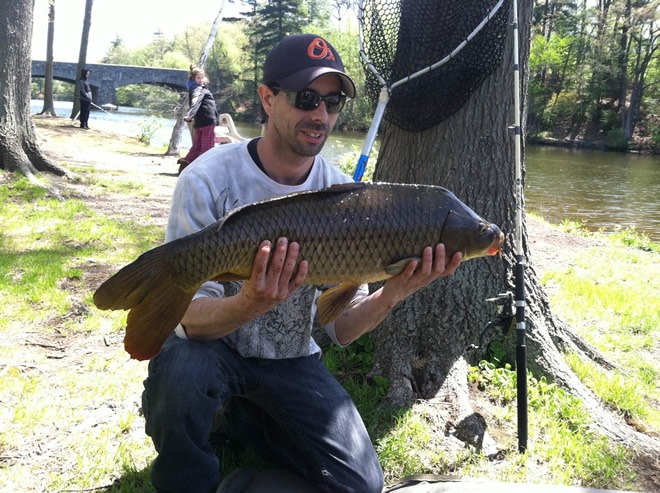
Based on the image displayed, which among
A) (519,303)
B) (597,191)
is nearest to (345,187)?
(519,303)

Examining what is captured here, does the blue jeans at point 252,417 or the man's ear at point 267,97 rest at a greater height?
the man's ear at point 267,97

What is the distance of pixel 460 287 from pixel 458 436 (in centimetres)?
95

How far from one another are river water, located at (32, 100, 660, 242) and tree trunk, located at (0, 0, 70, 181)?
5423mm

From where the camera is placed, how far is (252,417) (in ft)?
8.49

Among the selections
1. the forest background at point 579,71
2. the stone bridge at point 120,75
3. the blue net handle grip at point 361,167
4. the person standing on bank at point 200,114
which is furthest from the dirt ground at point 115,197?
the stone bridge at point 120,75

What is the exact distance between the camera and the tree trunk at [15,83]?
7.88 meters

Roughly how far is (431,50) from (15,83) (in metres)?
7.09

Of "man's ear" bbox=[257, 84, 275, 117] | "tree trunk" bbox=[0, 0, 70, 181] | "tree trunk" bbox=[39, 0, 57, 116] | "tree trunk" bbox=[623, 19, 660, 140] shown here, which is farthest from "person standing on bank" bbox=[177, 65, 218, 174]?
"tree trunk" bbox=[623, 19, 660, 140]

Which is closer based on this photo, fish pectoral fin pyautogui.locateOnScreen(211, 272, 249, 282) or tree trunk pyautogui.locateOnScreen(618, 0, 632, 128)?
fish pectoral fin pyautogui.locateOnScreen(211, 272, 249, 282)

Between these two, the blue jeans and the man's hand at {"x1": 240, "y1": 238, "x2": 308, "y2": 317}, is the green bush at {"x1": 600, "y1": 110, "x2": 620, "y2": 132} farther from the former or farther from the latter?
the man's hand at {"x1": 240, "y1": 238, "x2": 308, "y2": 317}

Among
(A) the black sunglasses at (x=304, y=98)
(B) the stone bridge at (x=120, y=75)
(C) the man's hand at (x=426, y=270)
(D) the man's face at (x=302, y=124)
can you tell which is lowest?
(C) the man's hand at (x=426, y=270)

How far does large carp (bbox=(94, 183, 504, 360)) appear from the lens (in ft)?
6.25

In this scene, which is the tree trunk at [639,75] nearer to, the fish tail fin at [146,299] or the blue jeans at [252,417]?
the blue jeans at [252,417]

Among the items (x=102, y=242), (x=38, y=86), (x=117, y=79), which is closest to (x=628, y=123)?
(x=117, y=79)
